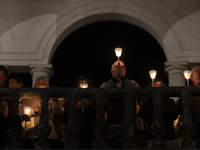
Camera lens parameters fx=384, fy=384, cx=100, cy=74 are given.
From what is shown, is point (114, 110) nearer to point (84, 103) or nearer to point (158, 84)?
point (84, 103)

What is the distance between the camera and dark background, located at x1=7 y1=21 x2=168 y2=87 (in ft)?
51.5

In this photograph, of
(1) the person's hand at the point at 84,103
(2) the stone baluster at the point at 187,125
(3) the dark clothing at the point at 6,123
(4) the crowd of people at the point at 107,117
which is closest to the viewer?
(2) the stone baluster at the point at 187,125

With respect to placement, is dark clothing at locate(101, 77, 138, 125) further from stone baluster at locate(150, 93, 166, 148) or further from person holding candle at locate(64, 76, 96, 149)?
stone baluster at locate(150, 93, 166, 148)

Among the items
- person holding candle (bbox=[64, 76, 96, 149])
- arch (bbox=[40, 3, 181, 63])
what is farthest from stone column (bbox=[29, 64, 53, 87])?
person holding candle (bbox=[64, 76, 96, 149])

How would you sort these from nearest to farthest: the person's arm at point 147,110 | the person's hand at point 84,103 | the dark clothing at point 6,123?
the dark clothing at point 6,123 → the person's arm at point 147,110 → the person's hand at point 84,103

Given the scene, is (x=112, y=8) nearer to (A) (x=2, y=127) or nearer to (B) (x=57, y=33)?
(B) (x=57, y=33)

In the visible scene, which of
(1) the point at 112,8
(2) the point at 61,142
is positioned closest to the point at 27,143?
(2) the point at 61,142

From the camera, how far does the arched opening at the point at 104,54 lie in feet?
51.5

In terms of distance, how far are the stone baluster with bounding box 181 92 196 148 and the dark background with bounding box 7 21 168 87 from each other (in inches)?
364

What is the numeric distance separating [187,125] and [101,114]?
1.32 meters

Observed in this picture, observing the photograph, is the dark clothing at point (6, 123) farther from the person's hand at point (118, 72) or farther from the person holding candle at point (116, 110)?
the person's hand at point (118, 72)

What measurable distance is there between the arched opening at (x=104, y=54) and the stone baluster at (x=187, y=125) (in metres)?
9.28

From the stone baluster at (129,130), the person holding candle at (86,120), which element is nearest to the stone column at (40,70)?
the person holding candle at (86,120)

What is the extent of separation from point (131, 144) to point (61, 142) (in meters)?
1.45
